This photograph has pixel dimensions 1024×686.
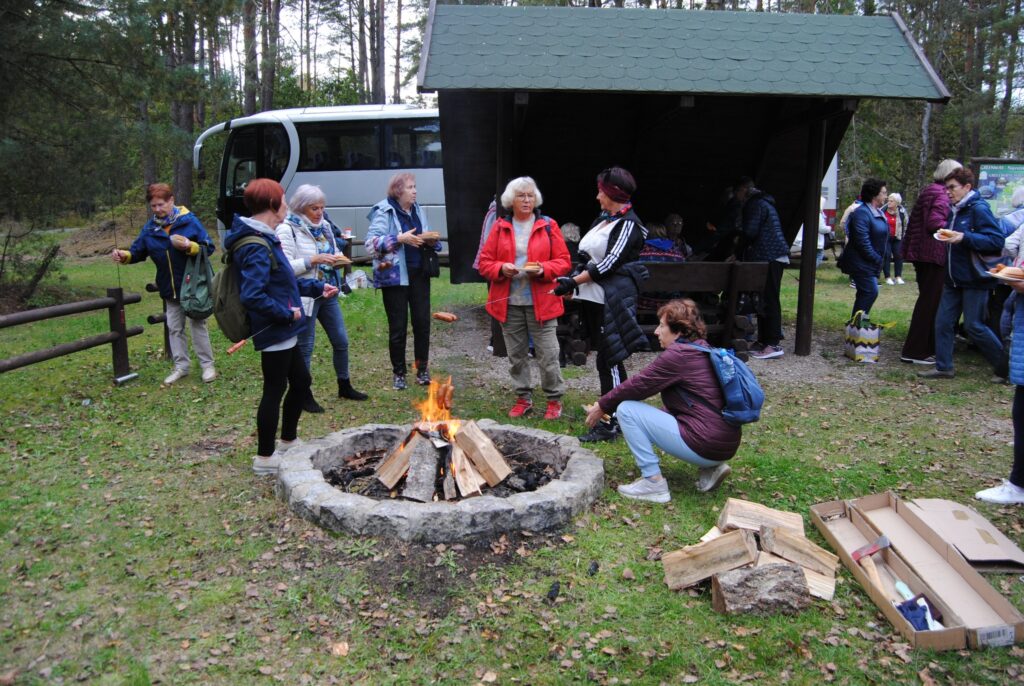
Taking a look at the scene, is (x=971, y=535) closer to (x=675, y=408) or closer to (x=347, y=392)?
(x=675, y=408)

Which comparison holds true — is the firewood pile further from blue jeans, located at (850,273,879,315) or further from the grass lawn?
blue jeans, located at (850,273,879,315)

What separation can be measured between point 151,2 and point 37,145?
8.51ft

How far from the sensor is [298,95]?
2344 centimetres

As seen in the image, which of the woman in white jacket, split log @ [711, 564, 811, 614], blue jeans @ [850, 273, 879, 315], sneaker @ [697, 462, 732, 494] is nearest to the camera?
split log @ [711, 564, 811, 614]

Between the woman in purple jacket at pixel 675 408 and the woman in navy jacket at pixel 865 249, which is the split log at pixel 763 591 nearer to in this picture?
the woman in purple jacket at pixel 675 408

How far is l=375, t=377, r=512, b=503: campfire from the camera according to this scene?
4.14m

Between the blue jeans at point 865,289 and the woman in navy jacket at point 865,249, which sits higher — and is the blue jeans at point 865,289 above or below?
below

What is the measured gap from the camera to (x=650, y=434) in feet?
14.0

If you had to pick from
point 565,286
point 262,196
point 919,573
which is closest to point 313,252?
point 262,196

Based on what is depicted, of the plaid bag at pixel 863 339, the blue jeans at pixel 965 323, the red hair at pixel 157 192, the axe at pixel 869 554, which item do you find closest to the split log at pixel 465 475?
the axe at pixel 869 554

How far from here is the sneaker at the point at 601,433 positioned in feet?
17.4

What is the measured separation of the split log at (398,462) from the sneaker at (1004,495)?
331 centimetres

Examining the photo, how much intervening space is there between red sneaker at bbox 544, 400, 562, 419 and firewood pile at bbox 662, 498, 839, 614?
2161mm

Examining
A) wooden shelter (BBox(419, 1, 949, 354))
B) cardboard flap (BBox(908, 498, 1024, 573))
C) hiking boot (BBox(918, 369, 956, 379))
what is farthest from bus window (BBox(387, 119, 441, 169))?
cardboard flap (BBox(908, 498, 1024, 573))
